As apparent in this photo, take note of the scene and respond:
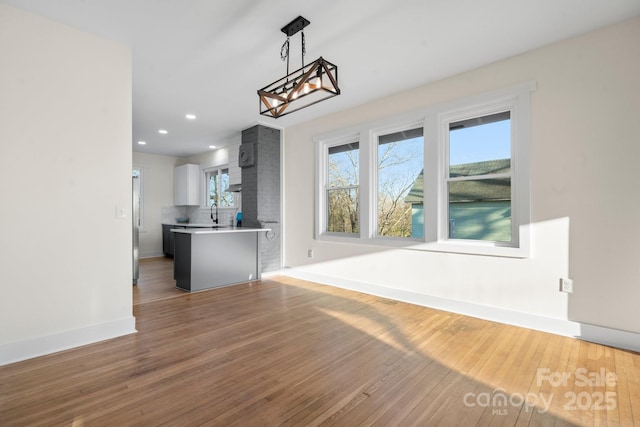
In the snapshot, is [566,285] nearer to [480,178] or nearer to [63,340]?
[480,178]

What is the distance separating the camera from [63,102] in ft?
8.11

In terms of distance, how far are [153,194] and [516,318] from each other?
784 centimetres

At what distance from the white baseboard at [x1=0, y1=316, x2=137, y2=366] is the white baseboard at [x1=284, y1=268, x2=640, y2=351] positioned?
278 centimetres

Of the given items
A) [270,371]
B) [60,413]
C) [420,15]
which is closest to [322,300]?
[270,371]

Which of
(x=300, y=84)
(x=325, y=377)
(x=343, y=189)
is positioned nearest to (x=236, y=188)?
(x=343, y=189)

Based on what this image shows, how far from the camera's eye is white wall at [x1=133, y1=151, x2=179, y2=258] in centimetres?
739

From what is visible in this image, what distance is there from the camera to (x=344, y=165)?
473 cm

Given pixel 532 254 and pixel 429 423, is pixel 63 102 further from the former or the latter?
pixel 532 254

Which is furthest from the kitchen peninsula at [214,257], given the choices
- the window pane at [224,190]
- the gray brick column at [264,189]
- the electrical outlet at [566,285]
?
the electrical outlet at [566,285]

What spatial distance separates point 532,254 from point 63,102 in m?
4.36

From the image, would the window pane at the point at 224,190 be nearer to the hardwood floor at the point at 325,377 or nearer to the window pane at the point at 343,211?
the window pane at the point at 343,211

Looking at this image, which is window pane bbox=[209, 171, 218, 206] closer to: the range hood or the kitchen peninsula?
the range hood

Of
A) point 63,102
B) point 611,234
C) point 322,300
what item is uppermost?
point 63,102

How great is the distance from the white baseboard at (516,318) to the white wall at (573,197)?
11 mm
